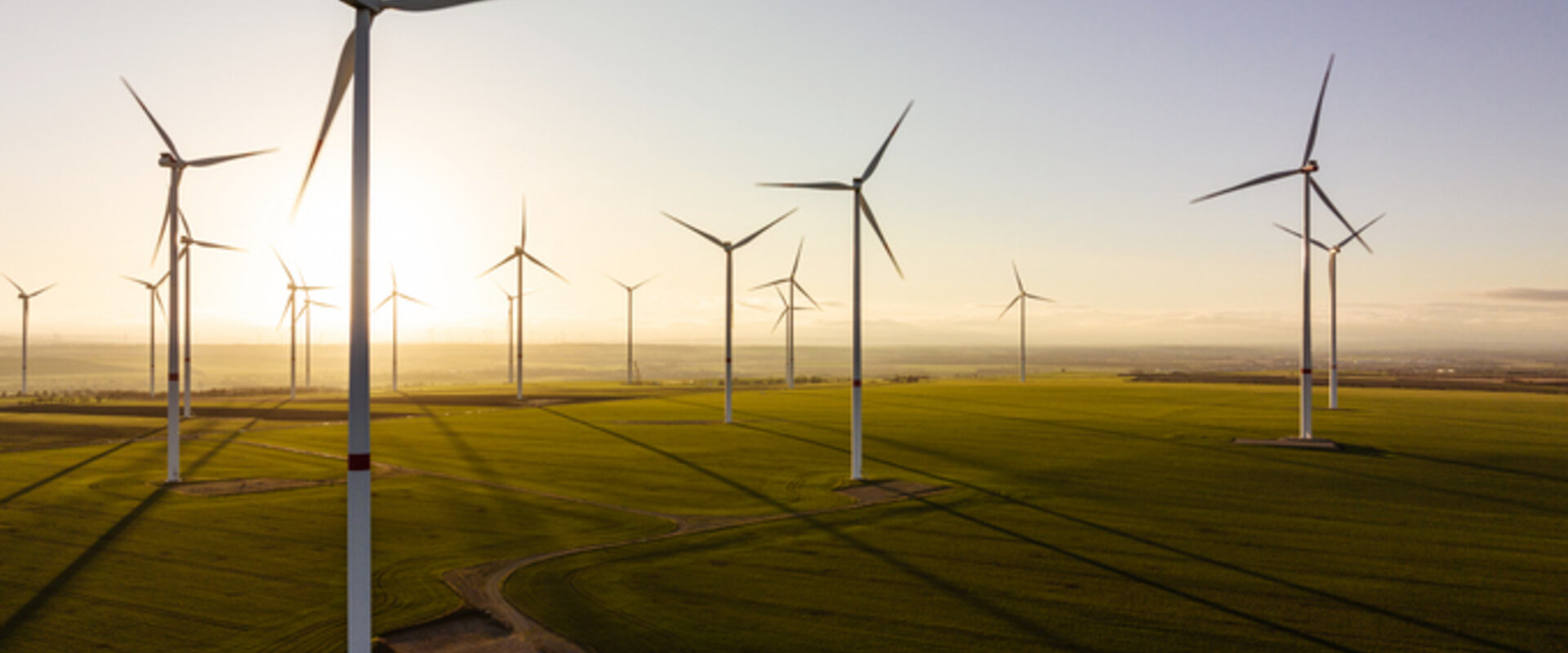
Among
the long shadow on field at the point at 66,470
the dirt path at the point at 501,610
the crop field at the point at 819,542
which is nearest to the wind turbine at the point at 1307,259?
the crop field at the point at 819,542

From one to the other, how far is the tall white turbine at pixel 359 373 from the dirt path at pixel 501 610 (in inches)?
48.4

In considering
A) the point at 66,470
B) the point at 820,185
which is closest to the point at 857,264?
the point at 820,185

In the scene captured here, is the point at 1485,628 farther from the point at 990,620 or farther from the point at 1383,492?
the point at 1383,492

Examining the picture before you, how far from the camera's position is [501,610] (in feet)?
42.9

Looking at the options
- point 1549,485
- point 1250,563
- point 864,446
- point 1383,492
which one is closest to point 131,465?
point 864,446

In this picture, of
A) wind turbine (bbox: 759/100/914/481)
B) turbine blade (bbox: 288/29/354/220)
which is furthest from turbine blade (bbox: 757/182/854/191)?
turbine blade (bbox: 288/29/354/220)

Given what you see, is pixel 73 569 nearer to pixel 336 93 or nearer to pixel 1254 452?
pixel 336 93

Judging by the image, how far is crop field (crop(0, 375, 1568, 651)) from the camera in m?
12.4

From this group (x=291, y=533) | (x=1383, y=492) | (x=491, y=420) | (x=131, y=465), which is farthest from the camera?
(x=491, y=420)

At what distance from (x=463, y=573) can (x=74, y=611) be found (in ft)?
18.0

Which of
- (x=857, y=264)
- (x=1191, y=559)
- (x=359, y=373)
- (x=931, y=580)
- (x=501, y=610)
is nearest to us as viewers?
(x=359, y=373)

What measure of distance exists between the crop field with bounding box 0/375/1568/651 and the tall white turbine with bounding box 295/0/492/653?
1.77m

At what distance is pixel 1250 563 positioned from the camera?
1592 cm

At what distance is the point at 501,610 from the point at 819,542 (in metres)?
6.73
